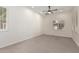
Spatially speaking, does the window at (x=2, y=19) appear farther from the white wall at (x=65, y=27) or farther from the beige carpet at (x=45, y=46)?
the white wall at (x=65, y=27)

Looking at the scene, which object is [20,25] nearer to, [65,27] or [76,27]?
[65,27]

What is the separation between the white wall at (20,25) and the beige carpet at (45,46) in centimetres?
16

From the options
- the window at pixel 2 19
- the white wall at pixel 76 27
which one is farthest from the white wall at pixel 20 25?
the white wall at pixel 76 27

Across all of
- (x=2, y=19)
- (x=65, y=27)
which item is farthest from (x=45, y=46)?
(x=2, y=19)

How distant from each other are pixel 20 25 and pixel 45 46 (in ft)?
3.13

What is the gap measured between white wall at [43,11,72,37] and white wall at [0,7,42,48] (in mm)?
202

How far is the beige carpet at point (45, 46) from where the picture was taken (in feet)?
11.5

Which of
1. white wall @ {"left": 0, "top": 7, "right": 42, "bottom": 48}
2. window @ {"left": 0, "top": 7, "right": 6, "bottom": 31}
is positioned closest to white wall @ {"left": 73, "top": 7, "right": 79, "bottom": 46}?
white wall @ {"left": 0, "top": 7, "right": 42, "bottom": 48}

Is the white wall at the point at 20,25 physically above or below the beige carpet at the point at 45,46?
above

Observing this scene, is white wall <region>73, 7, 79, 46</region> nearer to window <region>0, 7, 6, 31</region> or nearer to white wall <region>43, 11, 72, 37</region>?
white wall <region>43, 11, 72, 37</region>

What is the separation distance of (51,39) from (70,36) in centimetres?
56

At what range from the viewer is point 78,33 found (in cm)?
360
